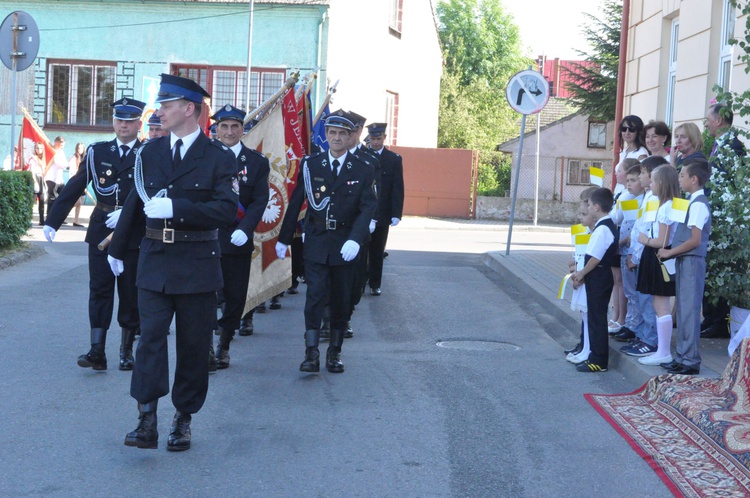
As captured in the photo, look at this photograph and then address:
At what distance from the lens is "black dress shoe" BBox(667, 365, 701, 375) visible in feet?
25.3

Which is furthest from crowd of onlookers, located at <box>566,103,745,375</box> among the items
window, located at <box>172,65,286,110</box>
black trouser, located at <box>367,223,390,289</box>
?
window, located at <box>172,65,286,110</box>

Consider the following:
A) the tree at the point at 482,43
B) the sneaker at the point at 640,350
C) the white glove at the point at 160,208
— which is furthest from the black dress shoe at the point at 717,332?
the tree at the point at 482,43

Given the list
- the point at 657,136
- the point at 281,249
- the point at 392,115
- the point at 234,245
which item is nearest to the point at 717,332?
the point at 657,136

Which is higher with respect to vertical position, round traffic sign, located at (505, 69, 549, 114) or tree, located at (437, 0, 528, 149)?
tree, located at (437, 0, 528, 149)

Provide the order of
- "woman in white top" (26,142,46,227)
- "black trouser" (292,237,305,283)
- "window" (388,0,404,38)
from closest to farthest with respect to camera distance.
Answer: "black trouser" (292,237,305,283), "woman in white top" (26,142,46,227), "window" (388,0,404,38)

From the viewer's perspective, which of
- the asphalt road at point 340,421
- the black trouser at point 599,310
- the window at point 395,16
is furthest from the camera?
the window at point 395,16

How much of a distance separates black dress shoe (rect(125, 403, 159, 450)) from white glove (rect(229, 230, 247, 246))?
6.26 feet

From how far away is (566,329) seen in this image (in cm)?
1046

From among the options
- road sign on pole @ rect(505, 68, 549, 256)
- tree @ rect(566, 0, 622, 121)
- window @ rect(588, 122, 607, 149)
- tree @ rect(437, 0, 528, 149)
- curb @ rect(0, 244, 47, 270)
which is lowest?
curb @ rect(0, 244, 47, 270)

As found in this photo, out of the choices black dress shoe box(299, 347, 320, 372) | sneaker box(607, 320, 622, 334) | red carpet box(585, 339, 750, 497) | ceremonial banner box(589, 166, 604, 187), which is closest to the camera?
red carpet box(585, 339, 750, 497)

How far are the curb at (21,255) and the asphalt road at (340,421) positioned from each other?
10.6 ft

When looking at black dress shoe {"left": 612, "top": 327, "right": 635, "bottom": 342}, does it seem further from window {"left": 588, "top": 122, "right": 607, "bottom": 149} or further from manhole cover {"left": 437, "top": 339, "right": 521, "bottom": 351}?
window {"left": 588, "top": 122, "right": 607, "bottom": 149}

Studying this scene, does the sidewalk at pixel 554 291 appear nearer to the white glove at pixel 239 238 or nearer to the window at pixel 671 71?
the window at pixel 671 71

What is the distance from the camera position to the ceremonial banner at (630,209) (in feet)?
30.4
